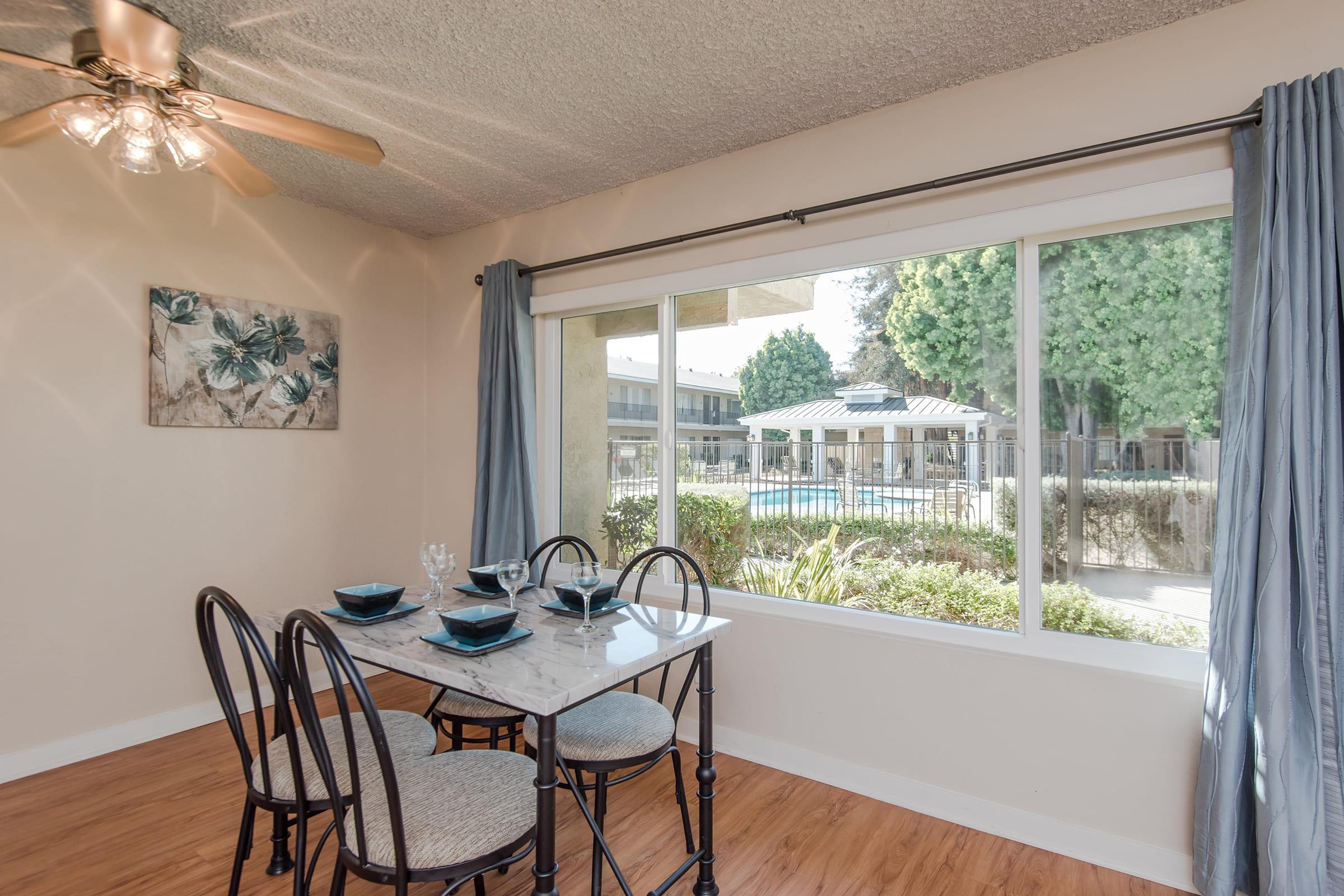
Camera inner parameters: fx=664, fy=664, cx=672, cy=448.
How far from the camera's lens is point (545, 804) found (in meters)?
1.40

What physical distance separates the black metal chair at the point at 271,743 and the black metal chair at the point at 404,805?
0.08 m

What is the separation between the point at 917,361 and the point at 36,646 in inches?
141

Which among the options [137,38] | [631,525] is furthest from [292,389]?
[137,38]

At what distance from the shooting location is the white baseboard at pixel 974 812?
197 cm

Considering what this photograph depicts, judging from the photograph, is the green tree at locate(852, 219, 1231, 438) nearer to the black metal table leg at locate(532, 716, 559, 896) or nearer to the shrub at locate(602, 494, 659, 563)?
the shrub at locate(602, 494, 659, 563)

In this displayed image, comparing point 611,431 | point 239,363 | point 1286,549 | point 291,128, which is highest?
point 291,128

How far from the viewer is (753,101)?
2426 mm

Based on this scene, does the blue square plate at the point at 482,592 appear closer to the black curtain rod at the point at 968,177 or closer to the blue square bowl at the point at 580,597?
the blue square bowl at the point at 580,597

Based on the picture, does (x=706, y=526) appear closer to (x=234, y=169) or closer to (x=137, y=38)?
(x=234, y=169)

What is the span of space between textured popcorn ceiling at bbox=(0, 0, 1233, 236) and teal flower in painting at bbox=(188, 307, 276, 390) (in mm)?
784

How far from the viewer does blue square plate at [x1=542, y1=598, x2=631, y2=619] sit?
2062 millimetres

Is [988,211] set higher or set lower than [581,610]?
higher

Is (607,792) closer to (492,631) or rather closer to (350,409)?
(492,631)

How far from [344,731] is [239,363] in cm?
247
